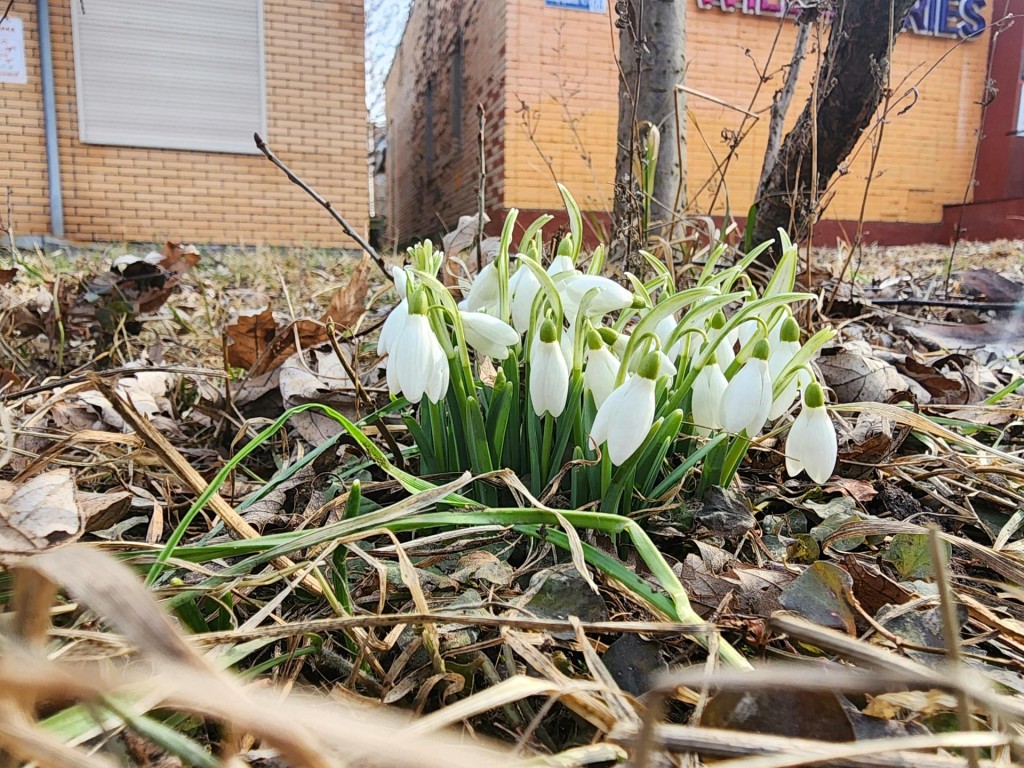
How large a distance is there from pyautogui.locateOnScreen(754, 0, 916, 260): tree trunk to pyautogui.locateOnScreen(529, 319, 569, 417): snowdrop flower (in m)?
1.41

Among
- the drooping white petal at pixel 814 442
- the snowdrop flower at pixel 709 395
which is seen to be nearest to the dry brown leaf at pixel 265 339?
the snowdrop flower at pixel 709 395

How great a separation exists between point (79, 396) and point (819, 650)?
1585mm

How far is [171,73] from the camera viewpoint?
9547mm

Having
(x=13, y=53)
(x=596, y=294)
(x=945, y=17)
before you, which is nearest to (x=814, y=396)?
(x=596, y=294)

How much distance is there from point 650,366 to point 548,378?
0.16 meters

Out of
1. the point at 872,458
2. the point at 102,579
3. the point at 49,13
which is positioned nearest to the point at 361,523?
the point at 102,579

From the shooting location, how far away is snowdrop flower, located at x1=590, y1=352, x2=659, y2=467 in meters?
0.88

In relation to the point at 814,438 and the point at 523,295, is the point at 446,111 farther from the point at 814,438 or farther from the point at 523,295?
the point at 814,438

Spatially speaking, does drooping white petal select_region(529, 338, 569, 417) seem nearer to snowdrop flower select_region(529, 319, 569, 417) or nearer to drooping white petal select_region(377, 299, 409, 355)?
snowdrop flower select_region(529, 319, 569, 417)

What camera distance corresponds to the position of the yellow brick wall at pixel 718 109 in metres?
10.6

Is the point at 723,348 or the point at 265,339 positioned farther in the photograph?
the point at 265,339

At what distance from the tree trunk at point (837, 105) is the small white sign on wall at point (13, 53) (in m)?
→ 9.99

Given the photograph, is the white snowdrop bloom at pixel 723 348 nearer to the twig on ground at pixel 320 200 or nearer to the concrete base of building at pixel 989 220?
the twig on ground at pixel 320 200

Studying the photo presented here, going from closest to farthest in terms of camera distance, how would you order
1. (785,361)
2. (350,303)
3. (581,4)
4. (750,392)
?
(750,392)
(785,361)
(350,303)
(581,4)
